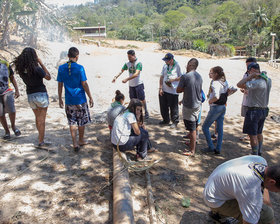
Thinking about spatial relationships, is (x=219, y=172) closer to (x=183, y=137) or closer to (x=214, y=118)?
(x=214, y=118)

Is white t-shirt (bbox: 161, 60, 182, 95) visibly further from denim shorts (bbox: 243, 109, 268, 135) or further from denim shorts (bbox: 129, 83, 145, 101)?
denim shorts (bbox: 243, 109, 268, 135)

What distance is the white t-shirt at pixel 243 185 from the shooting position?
6.51 feet

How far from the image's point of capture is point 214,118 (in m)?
4.03

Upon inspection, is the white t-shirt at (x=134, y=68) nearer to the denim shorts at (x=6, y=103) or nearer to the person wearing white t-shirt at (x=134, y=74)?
the person wearing white t-shirt at (x=134, y=74)

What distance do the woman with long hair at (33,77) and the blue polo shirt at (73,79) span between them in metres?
0.30

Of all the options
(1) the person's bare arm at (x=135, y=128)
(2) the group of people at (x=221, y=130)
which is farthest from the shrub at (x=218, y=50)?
(1) the person's bare arm at (x=135, y=128)

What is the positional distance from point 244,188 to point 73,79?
2826 millimetres

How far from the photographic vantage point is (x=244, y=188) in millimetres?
2016

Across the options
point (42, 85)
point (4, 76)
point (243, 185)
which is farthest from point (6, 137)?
point (243, 185)

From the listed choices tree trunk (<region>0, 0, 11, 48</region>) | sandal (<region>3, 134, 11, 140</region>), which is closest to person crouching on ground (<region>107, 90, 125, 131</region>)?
sandal (<region>3, 134, 11, 140</region>)

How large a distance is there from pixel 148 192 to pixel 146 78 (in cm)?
827

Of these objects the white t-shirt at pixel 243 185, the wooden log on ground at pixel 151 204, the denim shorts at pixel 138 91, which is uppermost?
the denim shorts at pixel 138 91

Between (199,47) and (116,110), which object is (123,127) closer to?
(116,110)

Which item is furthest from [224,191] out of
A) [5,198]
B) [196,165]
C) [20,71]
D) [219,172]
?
[20,71]
